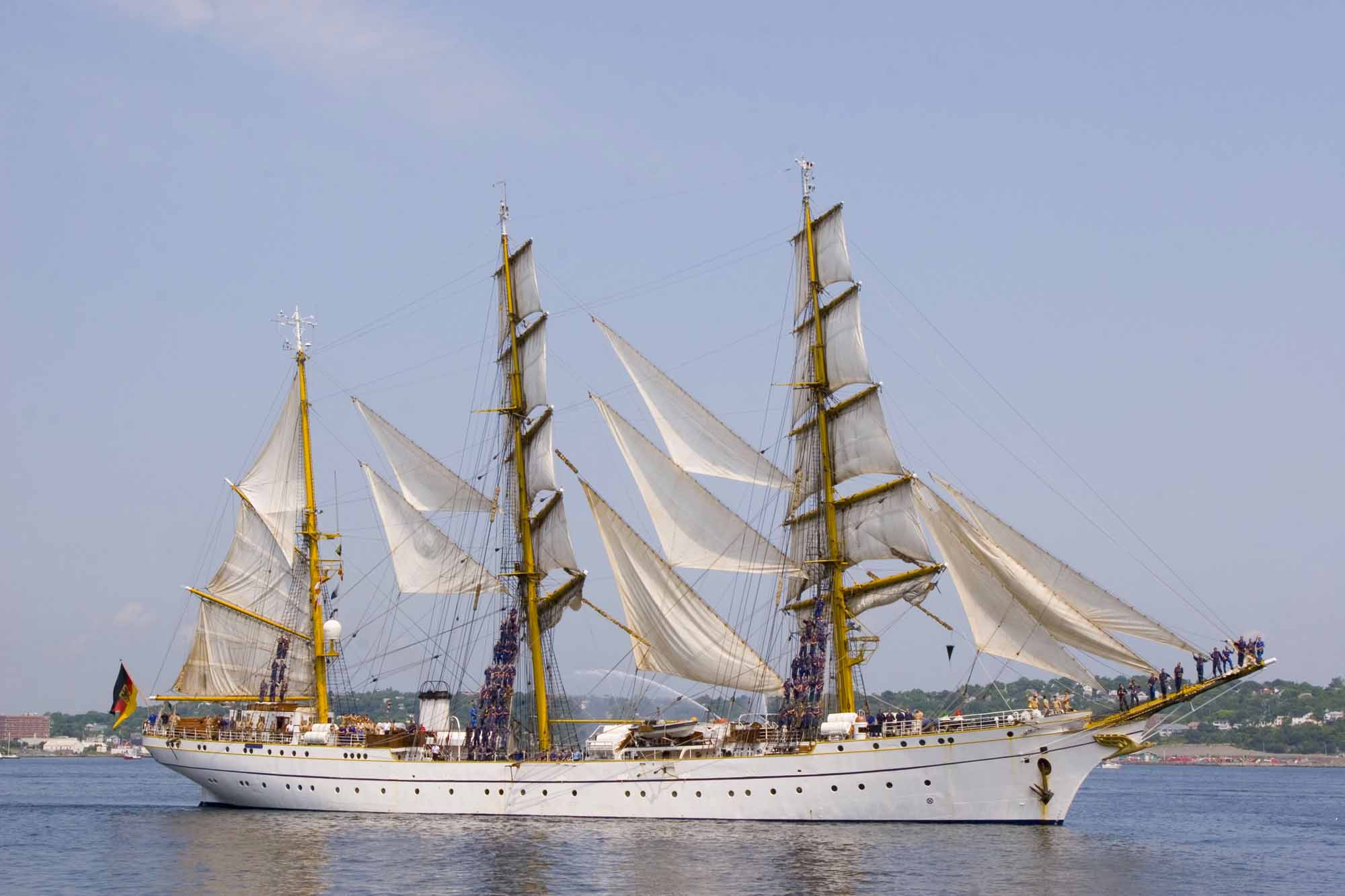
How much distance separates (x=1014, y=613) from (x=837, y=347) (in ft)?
43.3

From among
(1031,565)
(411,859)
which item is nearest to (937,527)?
(1031,565)

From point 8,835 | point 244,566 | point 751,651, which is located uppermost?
point 244,566

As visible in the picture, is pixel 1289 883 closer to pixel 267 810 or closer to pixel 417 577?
pixel 417 577

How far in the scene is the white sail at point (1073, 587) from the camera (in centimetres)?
4297

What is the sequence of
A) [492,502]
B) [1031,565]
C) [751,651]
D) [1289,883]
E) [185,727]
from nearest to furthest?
[1289,883] → [1031,565] → [751,651] → [492,502] → [185,727]

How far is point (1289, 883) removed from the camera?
121ft

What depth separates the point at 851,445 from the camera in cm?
5197

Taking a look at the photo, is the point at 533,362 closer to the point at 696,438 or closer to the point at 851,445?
the point at 696,438

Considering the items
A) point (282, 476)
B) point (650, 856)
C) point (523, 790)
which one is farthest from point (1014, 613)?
point (282, 476)

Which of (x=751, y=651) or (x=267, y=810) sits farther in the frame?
(x=267, y=810)

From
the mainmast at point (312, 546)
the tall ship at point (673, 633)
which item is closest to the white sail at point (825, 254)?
the tall ship at point (673, 633)

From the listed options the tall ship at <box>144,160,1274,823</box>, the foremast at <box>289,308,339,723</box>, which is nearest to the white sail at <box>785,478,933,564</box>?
the tall ship at <box>144,160,1274,823</box>

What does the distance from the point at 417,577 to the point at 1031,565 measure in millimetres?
25936

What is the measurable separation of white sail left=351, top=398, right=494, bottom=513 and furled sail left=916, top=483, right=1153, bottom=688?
66.3ft
